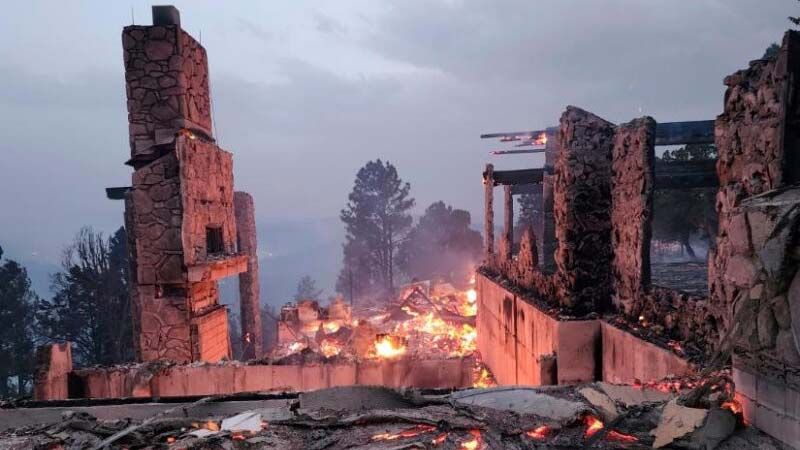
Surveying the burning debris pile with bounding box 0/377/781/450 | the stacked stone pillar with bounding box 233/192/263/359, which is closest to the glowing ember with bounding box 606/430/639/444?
the burning debris pile with bounding box 0/377/781/450

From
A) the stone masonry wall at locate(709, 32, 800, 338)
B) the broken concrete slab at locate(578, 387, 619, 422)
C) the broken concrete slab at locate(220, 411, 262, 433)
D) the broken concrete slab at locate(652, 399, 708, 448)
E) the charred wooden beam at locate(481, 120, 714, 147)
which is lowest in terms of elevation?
the broken concrete slab at locate(578, 387, 619, 422)

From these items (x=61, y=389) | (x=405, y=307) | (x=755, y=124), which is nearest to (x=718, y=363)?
(x=755, y=124)

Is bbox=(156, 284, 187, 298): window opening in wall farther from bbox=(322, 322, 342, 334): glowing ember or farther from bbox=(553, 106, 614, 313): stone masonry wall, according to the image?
bbox=(322, 322, 342, 334): glowing ember

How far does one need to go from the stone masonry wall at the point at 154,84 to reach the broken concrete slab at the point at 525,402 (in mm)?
8014

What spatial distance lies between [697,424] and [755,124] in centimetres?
297

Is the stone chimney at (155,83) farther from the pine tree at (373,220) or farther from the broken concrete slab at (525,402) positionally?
the pine tree at (373,220)

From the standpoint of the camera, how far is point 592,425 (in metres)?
3.14

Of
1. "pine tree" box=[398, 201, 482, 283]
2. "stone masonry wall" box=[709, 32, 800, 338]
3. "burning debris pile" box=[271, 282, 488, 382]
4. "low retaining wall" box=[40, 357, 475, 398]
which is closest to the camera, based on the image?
"stone masonry wall" box=[709, 32, 800, 338]

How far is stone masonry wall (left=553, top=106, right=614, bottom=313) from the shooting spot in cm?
757

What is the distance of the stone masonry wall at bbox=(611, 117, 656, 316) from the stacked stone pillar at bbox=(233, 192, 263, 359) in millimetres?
14389

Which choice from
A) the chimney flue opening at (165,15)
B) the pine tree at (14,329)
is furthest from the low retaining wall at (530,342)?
the pine tree at (14,329)

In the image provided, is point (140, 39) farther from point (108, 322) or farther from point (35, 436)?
point (108, 322)

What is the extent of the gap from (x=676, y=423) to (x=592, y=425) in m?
0.51

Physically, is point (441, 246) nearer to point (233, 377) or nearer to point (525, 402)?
point (233, 377)
